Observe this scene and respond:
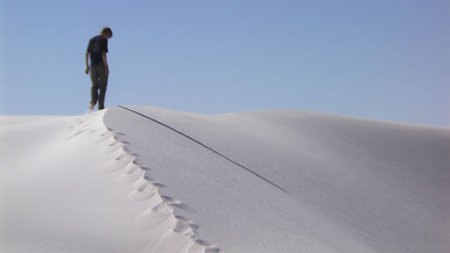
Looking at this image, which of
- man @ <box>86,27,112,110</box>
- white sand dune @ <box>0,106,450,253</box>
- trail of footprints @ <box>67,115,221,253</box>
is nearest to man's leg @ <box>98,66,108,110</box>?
man @ <box>86,27,112,110</box>

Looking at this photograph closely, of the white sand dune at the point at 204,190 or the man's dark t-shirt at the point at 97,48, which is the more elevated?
the man's dark t-shirt at the point at 97,48

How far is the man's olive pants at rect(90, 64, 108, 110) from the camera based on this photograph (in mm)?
6508

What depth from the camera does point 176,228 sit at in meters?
2.48

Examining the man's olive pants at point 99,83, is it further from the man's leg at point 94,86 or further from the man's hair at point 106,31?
the man's hair at point 106,31

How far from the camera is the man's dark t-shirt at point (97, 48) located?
6.37 metres

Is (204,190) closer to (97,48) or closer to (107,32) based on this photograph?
(97,48)

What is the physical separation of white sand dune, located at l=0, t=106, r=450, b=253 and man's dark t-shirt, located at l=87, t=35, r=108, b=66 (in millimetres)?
931

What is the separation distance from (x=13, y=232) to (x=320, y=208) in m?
3.26

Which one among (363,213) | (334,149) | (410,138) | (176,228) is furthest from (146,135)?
(410,138)

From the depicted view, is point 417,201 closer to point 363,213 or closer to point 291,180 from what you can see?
point 363,213

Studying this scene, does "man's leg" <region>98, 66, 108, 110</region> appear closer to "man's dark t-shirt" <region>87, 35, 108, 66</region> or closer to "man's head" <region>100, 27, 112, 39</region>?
"man's dark t-shirt" <region>87, 35, 108, 66</region>

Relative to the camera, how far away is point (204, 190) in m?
3.45

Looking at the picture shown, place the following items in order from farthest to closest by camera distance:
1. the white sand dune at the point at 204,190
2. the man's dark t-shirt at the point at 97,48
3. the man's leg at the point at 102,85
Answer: the man's leg at the point at 102,85 < the man's dark t-shirt at the point at 97,48 < the white sand dune at the point at 204,190

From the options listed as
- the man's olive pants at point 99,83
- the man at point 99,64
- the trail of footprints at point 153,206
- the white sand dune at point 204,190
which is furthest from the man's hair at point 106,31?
the trail of footprints at point 153,206
